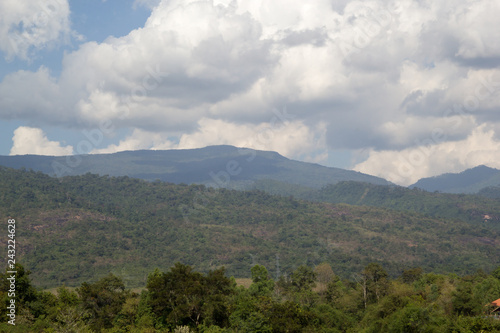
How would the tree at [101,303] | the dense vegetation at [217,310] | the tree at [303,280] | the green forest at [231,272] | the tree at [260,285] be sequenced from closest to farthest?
the dense vegetation at [217,310] < the green forest at [231,272] < the tree at [101,303] < the tree at [260,285] < the tree at [303,280]

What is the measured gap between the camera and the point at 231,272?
149m

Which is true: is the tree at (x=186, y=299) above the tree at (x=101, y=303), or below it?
above

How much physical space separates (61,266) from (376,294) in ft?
292

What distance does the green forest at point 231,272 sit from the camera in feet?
176

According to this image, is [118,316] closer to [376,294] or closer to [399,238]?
[376,294]

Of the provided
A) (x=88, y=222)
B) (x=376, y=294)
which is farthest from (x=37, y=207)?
(x=376, y=294)

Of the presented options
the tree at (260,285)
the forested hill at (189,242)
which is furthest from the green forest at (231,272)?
the forested hill at (189,242)

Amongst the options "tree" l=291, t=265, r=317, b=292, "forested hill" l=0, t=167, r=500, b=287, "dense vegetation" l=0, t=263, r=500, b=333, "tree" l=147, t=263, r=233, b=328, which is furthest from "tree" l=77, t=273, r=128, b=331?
"forested hill" l=0, t=167, r=500, b=287

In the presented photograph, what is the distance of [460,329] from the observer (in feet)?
144

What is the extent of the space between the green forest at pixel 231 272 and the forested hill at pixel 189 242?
0.49m

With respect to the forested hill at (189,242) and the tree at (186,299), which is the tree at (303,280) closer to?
the tree at (186,299)

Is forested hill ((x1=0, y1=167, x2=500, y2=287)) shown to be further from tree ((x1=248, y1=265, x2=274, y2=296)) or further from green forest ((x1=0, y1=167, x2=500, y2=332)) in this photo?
tree ((x1=248, y1=265, x2=274, y2=296))

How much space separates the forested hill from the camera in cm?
→ 13725

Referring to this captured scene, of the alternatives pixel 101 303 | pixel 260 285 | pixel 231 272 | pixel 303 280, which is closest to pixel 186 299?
pixel 101 303
